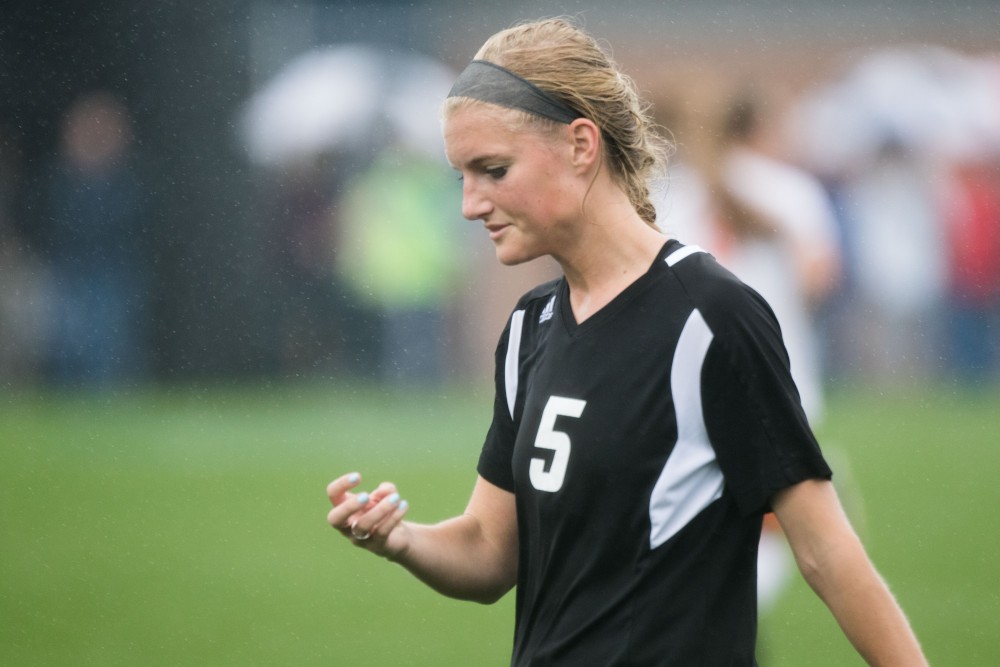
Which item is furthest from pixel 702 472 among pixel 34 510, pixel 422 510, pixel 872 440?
pixel 872 440

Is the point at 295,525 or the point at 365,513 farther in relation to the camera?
the point at 295,525

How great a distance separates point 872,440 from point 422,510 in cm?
470

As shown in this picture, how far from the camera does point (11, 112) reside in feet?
52.0

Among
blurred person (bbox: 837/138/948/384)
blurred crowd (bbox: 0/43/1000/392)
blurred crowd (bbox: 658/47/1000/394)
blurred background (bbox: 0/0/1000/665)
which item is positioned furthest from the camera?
blurred person (bbox: 837/138/948/384)

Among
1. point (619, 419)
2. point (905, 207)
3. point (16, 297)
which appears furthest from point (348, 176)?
point (619, 419)

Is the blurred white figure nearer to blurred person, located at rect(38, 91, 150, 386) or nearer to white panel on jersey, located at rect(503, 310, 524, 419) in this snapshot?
white panel on jersey, located at rect(503, 310, 524, 419)

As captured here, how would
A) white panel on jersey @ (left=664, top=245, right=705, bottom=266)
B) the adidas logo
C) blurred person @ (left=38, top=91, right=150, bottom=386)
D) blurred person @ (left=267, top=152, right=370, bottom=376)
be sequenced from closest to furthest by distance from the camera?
1. white panel on jersey @ (left=664, top=245, right=705, bottom=266)
2. the adidas logo
3. blurred person @ (left=38, top=91, right=150, bottom=386)
4. blurred person @ (left=267, top=152, right=370, bottom=376)

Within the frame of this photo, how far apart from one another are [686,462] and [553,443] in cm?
25

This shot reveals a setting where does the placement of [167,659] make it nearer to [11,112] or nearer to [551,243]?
[551,243]

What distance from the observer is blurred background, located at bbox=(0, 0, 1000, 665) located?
1344 cm

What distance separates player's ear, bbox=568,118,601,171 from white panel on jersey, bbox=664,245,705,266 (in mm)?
236

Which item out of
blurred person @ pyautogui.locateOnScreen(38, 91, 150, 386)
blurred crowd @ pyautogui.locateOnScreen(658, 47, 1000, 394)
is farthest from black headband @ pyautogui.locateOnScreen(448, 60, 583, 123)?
blurred crowd @ pyautogui.locateOnScreen(658, 47, 1000, 394)

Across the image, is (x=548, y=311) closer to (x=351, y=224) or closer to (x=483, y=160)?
(x=483, y=160)

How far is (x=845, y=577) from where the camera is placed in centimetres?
231
